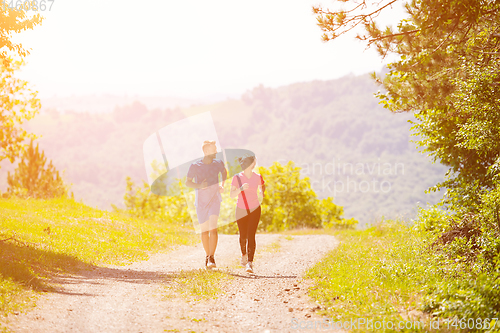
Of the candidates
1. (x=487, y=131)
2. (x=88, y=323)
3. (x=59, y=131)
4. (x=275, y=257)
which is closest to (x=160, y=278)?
(x=88, y=323)

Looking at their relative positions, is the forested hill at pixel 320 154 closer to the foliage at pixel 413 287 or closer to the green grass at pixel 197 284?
the foliage at pixel 413 287

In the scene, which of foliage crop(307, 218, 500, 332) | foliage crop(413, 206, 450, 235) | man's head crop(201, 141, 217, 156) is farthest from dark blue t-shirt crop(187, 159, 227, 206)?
foliage crop(413, 206, 450, 235)

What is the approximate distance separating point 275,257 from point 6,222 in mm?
7320

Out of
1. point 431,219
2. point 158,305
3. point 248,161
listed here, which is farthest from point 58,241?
point 431,219

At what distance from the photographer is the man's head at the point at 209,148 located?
356 inches

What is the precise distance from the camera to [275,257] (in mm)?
12172

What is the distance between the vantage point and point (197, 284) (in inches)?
295

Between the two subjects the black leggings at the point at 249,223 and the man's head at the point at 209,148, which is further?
the man's head at the point at 209,148

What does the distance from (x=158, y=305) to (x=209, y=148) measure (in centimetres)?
362

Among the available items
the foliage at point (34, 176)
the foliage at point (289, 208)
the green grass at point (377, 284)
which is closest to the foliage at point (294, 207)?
the foliage at point (289, 208)

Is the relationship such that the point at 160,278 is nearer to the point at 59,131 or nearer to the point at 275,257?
the point at 275,257

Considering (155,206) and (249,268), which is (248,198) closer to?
(249,268)

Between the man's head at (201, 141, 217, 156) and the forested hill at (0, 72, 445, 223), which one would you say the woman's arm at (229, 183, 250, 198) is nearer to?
the man's head at (201, 141, 217, 156)

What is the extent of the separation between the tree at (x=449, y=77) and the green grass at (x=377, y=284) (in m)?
1.95
